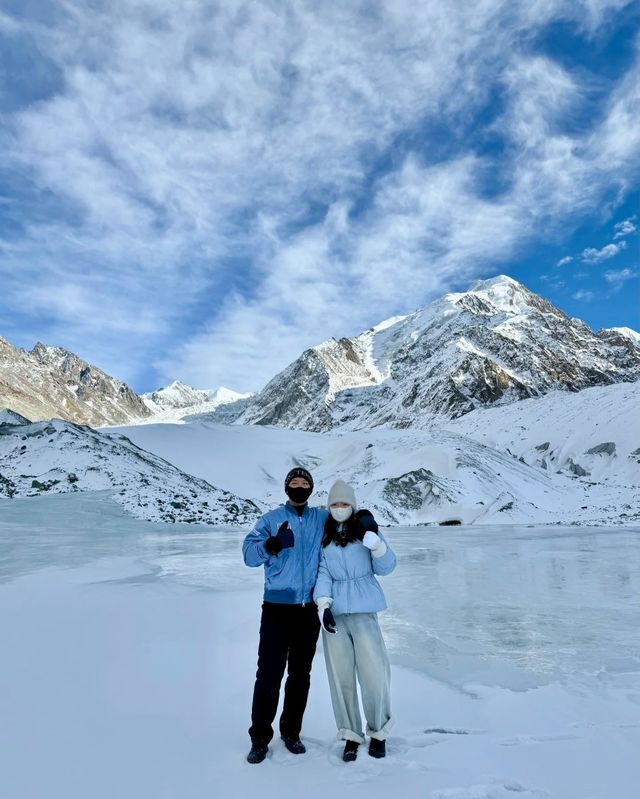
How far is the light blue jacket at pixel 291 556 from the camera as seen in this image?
3912 millimetres

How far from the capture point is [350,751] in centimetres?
352

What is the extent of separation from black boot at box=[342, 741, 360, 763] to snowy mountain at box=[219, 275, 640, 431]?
100651 mm

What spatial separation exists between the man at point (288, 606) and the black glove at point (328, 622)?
209 mm

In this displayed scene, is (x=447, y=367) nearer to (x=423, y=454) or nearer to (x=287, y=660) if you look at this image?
(x=423, y=454)

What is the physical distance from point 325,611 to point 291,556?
0.44 meters

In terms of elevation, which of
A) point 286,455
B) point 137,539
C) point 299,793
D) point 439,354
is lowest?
point 299,793

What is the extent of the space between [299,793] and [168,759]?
0.82m

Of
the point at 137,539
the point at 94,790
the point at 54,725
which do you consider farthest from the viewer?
the point at 137,539

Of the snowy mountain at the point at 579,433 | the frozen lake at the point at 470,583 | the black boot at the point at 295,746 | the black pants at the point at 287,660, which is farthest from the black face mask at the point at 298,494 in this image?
the snowy mountain at the point at 579,433

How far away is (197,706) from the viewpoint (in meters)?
4.17

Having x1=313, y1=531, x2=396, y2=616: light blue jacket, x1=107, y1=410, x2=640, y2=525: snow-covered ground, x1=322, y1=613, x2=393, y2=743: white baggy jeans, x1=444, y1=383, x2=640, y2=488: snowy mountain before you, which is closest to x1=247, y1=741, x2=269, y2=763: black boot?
x1=322, y1=613, x2=393, y2=743: white baggy jeans

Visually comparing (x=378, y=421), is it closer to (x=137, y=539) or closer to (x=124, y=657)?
(x=137, y=539)

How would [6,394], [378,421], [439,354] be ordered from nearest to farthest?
1. [6,394]
2. [378,421]
3. [439,354]

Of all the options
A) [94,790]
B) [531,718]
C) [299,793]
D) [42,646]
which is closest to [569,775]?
[531,718]
